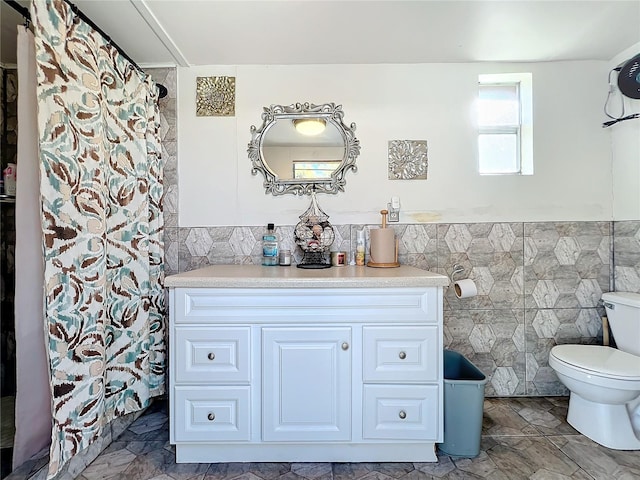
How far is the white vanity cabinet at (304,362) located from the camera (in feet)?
4.98

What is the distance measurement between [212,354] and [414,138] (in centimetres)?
178

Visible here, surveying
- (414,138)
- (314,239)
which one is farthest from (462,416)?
(414,138)

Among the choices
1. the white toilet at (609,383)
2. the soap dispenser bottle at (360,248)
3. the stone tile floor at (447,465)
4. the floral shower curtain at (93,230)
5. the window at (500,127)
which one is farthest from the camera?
the window at (500,127)

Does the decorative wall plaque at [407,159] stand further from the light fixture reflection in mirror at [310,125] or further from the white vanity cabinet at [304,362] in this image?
the white vanity cabinet at [304,362]

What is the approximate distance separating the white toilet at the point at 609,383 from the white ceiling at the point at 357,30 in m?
1.56

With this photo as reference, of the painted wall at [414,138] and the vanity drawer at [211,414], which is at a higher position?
the painted wall at [414,138]

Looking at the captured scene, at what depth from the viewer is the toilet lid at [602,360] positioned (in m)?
1.57

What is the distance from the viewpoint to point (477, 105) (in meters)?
2.15

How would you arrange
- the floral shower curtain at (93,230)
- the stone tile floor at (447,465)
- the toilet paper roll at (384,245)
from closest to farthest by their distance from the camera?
the floral shower curtain at (93,230)
the stone tile floor at (447,465)
the toilet paper roll at (384,245)

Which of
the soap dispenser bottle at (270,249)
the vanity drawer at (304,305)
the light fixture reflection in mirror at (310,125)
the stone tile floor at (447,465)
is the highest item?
the light fixture reflection in mirror at (310,125)

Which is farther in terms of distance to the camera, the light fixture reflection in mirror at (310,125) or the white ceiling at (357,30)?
the light fixture reflection in mirror at (310,125)

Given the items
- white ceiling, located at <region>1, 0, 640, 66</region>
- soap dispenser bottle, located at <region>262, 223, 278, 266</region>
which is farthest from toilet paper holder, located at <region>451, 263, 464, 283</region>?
white ceiling, located at <region>1, 0, 640, 66</region>

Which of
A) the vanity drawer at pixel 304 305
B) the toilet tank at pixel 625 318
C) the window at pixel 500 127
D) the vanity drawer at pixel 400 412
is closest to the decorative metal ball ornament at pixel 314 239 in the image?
the vanity drawer at pixel 304 305

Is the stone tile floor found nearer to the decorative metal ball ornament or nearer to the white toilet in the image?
the white toilet
